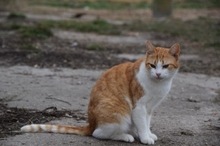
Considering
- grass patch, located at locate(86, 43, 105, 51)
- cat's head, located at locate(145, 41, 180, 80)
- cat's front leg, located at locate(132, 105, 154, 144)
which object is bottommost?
grass patch, located at locate(86, 43, 105, 51)

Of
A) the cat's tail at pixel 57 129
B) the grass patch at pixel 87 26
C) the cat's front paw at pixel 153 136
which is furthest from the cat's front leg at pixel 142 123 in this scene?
the grass patch at pixel 87 26

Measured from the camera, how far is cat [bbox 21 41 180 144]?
5.60 metres

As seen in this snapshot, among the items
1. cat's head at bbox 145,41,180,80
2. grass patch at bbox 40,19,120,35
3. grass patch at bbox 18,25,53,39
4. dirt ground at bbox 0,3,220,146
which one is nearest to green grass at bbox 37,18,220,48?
grass patch at bbox 40,19,120,35

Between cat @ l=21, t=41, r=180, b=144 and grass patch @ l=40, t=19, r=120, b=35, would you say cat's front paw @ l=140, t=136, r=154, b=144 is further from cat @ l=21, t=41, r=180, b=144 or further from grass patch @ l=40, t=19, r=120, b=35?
grass patch @ l=40, t=19, r=120, b=35

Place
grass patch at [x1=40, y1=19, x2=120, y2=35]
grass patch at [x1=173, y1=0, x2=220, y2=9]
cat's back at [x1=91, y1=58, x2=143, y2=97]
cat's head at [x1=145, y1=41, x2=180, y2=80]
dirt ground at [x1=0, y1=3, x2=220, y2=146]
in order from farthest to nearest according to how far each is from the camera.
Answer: grass patch at [x1=173, y1=0, x2=220, y2=9]
grass patch at [x1=40, y1=19, x2=120, y2=35]
dirt ground at [x1=0, y1=3, x2=220, y2=146]
cat's back at [x1=91, y1=58, x2=143, y2=97]
cat's head at [x1=145, y1=41, x2=180, y2=80]

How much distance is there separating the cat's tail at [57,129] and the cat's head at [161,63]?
94cm

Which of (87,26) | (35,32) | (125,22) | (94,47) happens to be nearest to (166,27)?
(125,22)

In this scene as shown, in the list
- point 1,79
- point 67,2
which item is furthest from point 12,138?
point 67,2

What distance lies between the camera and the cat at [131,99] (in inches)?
220

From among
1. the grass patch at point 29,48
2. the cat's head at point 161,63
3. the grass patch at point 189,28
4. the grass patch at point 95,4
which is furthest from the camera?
the grass patch at point 95,4

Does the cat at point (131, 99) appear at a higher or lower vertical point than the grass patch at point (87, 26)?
higher

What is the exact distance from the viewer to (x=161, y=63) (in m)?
5.58

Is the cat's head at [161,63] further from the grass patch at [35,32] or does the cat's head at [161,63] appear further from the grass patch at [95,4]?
the grass patch at [95,4]

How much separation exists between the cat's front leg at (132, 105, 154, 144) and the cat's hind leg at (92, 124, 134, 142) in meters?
0.14
